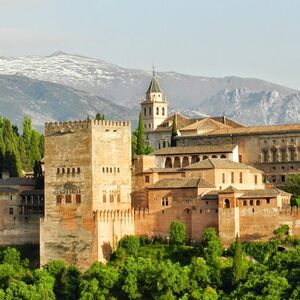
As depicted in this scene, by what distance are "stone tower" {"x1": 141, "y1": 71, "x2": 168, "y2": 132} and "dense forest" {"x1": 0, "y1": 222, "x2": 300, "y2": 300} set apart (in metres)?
36.6

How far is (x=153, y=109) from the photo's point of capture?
103875mm

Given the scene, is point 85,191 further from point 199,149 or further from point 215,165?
point 199,149

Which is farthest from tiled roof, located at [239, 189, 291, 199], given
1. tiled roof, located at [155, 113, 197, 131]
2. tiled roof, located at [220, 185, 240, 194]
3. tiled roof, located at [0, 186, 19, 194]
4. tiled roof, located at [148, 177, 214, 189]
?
tiled roof, located at [155, 113, 197, 131]

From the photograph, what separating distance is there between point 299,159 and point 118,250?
1778 cm

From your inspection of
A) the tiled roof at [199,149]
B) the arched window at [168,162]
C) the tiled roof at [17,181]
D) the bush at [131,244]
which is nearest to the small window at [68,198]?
the bush at [131,244]

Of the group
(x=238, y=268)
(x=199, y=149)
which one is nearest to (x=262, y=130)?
(x=199, y=149)

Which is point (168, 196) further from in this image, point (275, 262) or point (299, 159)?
point (299, 159)

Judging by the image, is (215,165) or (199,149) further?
(199,149)

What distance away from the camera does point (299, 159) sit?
77.8 meters

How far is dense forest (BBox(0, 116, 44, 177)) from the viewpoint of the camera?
83.9 m

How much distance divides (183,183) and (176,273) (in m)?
8.42

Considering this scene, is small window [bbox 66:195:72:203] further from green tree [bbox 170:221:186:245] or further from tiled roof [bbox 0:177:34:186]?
tiled roof [bbox 0:177:34:186]

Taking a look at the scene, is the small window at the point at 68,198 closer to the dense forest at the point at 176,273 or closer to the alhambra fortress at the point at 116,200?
the alhambra fortress at the point at 116,200

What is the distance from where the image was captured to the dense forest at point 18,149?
275 feet
